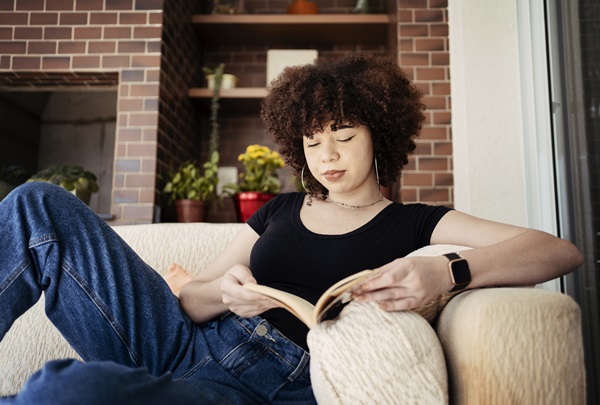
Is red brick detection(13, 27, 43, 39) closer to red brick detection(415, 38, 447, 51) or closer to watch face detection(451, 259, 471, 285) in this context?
red brick detection(415, 38, 447, 51)

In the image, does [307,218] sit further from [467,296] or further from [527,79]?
[527,79]

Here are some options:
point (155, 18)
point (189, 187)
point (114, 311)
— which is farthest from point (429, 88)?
point (114, 311)

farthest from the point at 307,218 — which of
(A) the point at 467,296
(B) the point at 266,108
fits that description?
(A) the point at 467,296

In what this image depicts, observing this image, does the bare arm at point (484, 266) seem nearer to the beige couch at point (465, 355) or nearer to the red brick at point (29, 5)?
the beige couch at point (465, 355)

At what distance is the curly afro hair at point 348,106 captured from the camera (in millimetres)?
1484

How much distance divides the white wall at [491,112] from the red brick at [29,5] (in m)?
2.42

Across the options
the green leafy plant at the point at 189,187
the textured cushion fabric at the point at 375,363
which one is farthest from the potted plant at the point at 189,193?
the textured cushion fabric at the point at 375,363

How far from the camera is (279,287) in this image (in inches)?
54.6

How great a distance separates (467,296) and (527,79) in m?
1.86

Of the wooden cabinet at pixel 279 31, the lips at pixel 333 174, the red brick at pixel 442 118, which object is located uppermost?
the wooden cabinet at pixel 279 31

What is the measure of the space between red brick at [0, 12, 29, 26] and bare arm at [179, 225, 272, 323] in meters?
2.55

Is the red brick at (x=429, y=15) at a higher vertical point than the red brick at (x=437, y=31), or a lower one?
higher

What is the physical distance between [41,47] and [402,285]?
3.04 metres

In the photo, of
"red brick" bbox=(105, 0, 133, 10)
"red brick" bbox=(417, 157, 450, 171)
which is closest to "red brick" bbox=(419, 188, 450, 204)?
"red brick" bbox=(417, 157, 450, 171)
